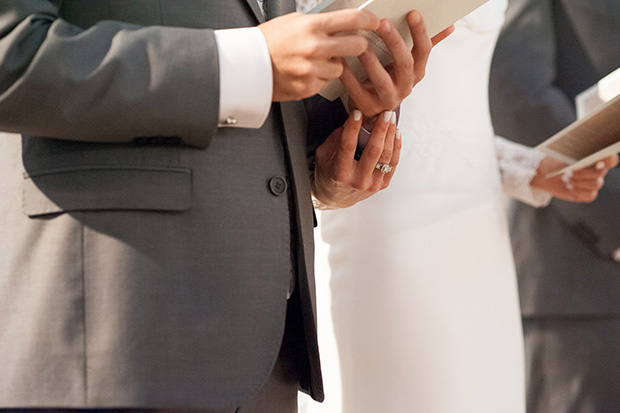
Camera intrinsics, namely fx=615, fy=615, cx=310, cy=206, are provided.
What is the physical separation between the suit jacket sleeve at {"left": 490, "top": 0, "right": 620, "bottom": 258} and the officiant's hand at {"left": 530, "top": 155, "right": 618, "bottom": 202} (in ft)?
2.05

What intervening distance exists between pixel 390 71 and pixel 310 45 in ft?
0.78

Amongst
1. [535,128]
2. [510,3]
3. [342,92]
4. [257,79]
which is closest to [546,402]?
[535,128]

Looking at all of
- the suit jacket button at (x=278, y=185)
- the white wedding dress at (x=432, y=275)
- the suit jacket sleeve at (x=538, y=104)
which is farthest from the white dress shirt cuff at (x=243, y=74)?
the suit jacket sleeve at (x=538, y=104)

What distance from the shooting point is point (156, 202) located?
77cm

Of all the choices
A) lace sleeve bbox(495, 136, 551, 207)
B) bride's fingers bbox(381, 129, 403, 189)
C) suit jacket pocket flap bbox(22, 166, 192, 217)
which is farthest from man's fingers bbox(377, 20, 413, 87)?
lace sleeve bbox(495, 136, 551, 207)

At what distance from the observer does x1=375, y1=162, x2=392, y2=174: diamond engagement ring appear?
109 centimetres

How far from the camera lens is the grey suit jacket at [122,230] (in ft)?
2.41

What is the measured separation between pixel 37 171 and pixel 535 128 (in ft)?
6.85

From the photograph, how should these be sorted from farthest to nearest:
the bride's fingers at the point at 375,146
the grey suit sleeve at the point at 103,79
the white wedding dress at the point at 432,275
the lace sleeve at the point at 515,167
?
1. the lace sleeve at the point at 515,167
2. the white wedding dress at the point at 432,275
3. the bride's fingers at the point at 375,146
4. the grey suit sleeve at the point at 103,79

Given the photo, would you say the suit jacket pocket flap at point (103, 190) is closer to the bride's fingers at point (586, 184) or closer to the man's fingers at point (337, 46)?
the man's fingers at point (337, 46)

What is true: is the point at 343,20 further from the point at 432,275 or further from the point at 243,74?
the point at 432,275

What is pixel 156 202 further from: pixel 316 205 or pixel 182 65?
pixel 316 205

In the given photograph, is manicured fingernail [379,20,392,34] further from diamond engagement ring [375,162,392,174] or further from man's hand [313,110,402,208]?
diamond engagement ring [375,162,392,174]

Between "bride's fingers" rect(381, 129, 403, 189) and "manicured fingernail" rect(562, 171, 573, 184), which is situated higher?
"bride's fingers" rect(381, 129, 403, 189)
